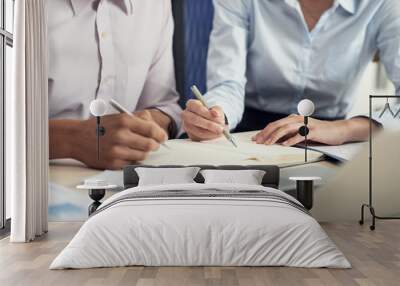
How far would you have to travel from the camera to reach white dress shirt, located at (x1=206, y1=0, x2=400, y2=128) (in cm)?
789

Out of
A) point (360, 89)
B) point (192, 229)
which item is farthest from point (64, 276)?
point (360, 89)

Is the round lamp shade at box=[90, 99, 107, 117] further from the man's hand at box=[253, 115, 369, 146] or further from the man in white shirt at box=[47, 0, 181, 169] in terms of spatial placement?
the man's hand at box=[253, 115, 369, 146]

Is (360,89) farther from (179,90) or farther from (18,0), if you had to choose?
(18,0)

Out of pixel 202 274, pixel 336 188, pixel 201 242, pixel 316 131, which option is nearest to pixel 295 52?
pixel 316 131

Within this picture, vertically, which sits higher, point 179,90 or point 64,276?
point 179,90

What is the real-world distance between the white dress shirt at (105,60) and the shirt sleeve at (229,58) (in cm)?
52

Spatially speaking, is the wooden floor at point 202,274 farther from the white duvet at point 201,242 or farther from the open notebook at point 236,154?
the open notebook at point 236,154

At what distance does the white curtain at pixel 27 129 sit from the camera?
629 centimetres

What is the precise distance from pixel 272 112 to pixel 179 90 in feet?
3.96

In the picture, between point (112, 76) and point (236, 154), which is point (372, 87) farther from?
point (112, 76)

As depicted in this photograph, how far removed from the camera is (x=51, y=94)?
312 inches

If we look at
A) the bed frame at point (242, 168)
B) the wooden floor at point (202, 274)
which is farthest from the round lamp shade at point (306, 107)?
the wooden floor at point (202, 274)

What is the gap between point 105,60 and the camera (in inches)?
313

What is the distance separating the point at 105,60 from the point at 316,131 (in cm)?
280
